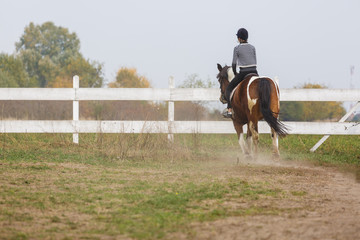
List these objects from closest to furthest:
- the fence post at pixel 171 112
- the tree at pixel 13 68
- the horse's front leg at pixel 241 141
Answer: the horse's front leg at pixel 241 141 < the fence post at pixel 171 112 < the tree at pixel 13 68

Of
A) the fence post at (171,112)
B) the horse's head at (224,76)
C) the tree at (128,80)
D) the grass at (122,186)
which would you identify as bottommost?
the grass at (122,186)

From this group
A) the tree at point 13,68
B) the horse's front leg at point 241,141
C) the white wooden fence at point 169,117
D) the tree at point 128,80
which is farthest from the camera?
the tree at point 13,68

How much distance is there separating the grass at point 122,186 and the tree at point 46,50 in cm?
5198

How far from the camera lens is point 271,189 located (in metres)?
6.86

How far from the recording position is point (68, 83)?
51.8 m

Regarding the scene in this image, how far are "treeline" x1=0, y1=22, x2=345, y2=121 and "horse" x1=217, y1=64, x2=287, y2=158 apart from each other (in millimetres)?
600

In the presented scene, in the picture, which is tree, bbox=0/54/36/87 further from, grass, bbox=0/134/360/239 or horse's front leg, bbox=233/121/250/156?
horse's front leg, bbox=233/121/250/156

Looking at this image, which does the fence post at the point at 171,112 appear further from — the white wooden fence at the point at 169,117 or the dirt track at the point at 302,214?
the dirt track at the point at 302,214

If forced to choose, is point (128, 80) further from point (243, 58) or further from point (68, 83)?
point (243, 58)

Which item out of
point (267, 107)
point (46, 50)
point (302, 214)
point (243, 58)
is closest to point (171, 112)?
point (243, 58)

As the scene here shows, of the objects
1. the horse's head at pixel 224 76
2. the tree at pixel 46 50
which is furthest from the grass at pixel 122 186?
the tree at pixel 46 50

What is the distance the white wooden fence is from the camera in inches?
493

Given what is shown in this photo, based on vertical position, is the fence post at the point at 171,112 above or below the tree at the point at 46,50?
below

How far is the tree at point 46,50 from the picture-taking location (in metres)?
63.5
